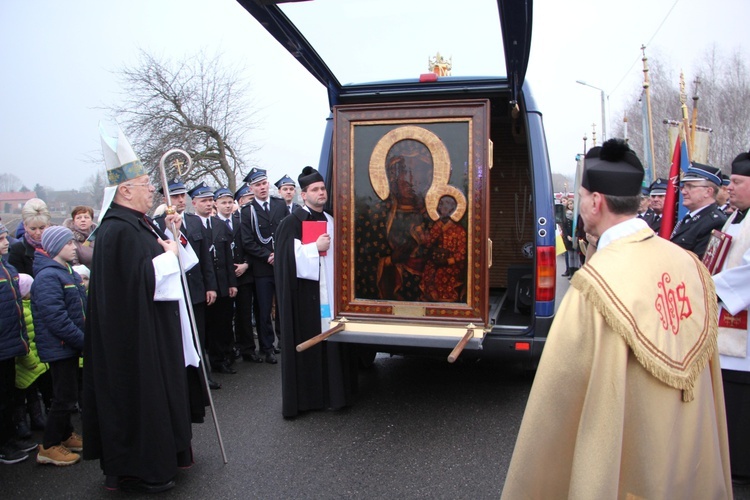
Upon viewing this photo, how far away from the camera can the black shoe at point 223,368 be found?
6496 millimetres

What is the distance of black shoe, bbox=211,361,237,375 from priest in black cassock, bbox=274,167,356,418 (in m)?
1.72

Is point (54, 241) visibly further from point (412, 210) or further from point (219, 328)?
point (219, 328)

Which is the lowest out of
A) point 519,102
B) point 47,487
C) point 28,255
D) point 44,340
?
point 47,487

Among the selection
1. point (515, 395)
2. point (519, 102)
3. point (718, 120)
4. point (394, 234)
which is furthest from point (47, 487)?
point (718, 120)

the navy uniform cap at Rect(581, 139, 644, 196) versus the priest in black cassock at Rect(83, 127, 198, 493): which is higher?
the navy uniform cap at Rect(581, 139, 644, 196)

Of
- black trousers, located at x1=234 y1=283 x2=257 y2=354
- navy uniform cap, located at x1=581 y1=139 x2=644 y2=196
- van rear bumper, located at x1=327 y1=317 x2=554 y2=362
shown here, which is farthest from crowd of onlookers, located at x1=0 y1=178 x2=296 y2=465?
navy uniform cap, located at x1=581 y1=139 x2=644 y2=196

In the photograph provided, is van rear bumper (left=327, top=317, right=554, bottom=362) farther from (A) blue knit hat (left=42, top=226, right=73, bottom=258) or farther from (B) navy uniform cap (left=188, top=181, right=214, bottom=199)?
(B) navy uniform cap (left=188, top=181, right=214, bottom=199)

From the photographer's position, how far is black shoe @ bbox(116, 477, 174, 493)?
3637 millimetres

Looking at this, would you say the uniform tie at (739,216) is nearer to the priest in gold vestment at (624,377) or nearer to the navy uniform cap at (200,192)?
the priest in gold vestment at (624,377)

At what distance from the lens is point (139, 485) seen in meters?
3.67

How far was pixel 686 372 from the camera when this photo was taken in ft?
6.24

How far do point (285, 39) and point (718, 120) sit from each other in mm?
26173

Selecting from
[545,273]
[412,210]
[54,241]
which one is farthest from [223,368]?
[545,273]

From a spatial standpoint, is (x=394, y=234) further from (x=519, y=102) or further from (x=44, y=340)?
(x=44, y=340)
